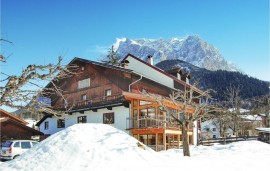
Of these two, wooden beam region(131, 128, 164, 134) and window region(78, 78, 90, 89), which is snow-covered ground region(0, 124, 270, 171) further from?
window region(78, 78, 90, 89)

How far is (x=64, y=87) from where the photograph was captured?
38031 millimetres

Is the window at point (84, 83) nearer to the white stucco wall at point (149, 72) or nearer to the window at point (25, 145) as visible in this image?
the white stucco wall at point (149, 72)

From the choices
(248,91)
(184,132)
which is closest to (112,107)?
(184,132)

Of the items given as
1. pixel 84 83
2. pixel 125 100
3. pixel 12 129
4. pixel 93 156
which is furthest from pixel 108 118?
pixel 93 156

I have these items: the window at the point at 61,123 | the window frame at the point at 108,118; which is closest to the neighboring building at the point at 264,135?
the window frame at the point at 108,118

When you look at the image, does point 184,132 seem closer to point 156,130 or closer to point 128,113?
point 156,130

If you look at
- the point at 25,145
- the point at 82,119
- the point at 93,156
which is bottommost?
the point at 25,145

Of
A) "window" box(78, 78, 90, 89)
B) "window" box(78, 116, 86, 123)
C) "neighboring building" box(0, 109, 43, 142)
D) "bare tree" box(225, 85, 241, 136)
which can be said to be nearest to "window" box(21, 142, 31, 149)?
"neighboring building" box(0, 109, 43, 142)

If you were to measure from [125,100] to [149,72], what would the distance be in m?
8.07

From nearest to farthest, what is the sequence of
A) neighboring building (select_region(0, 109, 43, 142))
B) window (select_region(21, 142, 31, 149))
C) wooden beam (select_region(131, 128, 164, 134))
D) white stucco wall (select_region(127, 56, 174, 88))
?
window (select_region(21, 142, 31, 149))
wooden beam (select_region(131, 128, 164, 134))
neighboring building (select_region(0, 109, 43, 142))
white stucco wall (select_region(127, 56, 174, 88))

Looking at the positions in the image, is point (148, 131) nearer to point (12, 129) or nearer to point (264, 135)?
point (12, 129)

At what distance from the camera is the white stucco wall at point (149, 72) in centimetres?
3422

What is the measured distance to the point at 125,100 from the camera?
1130 inches

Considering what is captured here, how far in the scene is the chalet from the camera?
2722 cm
